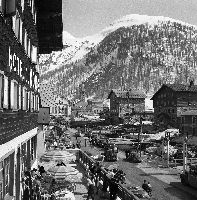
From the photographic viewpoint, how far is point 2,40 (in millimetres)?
9062

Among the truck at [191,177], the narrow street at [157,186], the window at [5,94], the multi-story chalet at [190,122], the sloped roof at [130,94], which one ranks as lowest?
the narrow street at [157,186]

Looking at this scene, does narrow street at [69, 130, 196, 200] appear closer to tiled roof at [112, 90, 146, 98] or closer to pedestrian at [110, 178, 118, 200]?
pedestrian at [110, 178, 118, 200]

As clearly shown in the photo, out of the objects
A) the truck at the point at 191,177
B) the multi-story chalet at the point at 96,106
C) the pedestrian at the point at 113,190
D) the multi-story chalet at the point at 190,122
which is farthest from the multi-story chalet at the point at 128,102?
the pedestrian at the point at 113,190

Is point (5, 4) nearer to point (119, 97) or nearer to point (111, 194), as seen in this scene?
point (111, 194)

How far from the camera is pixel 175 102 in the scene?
82.2m

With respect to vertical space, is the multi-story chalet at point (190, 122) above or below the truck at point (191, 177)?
above

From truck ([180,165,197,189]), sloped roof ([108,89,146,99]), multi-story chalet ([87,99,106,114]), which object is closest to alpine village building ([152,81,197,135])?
sloped roof ([108,89,146,99])

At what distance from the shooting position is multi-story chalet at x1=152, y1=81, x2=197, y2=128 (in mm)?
81812

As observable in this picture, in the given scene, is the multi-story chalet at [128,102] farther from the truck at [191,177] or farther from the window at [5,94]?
the window at [5,94]

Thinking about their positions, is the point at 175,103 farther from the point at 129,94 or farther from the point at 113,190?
the point at 113,190

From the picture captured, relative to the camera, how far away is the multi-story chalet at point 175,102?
8181 centimetres

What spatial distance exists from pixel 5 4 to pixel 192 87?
80083 mm

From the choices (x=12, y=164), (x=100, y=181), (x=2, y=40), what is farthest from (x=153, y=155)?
(x=2, y=40)

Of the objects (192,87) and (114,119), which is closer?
(192,87)
